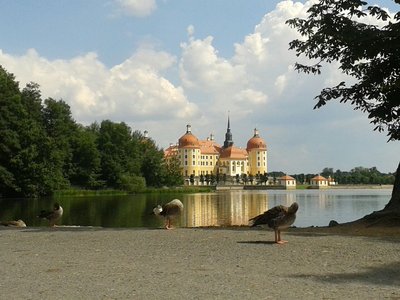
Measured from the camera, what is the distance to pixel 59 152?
232 ft

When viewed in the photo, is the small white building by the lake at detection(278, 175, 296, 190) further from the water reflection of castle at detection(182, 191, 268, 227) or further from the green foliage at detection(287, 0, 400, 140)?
the green foliage at detection(287, 0, 400, 140)

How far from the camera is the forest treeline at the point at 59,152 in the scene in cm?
6175

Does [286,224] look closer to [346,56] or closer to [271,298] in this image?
[271,298]

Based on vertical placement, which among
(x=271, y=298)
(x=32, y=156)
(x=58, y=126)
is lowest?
(x=271, y=298)

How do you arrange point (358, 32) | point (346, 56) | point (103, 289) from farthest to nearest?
1. point (346, 56)
2. point (358, 32)
3. point (103, 289)

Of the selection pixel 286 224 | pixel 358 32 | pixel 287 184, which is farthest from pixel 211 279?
pixel 287 184

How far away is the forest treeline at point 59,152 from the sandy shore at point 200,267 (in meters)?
51.7

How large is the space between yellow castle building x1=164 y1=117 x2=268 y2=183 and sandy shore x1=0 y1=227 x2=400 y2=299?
169536 millimetres

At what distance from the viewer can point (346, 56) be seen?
1761cm

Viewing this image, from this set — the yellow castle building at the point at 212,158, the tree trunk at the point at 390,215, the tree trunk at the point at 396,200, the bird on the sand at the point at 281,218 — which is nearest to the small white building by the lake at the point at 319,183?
the yellow castle building at the point at 212,158

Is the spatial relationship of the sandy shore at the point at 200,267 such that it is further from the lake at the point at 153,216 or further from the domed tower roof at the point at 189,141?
the domed tower roof at the point at 189,141

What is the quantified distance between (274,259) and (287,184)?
15939 cm

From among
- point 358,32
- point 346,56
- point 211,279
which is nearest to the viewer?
point 211,279

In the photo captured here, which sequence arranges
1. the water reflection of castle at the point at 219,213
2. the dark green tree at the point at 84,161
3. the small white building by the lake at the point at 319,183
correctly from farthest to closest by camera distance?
the small white building by the lake at the point at 319,183 → the dark green tree at the point at 84,161 → the water reflection of castle at the point at 219,213
